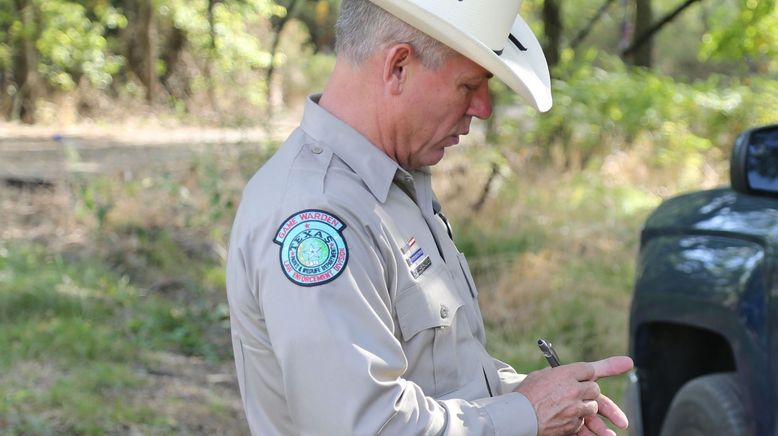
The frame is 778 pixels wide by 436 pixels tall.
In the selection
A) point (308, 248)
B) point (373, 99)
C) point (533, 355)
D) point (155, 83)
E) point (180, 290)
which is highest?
point (373, 99)

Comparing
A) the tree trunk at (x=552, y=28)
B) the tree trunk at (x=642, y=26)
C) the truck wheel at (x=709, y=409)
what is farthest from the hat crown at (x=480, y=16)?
the tree trunk at (x=642, y=26)

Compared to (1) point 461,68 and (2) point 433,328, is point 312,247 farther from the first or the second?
(1) point 461,68

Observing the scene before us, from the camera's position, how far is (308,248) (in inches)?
76.6

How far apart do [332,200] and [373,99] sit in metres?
0.26

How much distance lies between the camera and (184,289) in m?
7.40

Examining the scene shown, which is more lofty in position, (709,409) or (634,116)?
(709,409)

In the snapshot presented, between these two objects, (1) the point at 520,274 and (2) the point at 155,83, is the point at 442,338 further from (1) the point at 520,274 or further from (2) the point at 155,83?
(2) the point at 155,83

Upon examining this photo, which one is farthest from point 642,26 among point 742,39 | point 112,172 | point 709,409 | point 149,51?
point 709,409

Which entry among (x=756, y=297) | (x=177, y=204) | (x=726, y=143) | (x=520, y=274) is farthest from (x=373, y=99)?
(x=726, y=143)

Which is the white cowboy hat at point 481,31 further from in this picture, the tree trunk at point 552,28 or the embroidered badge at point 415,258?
the tree trunk at point 552,28

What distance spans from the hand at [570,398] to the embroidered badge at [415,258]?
0.34 m

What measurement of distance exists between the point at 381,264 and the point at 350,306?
144 millimetres

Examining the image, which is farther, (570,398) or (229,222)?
(229,222)

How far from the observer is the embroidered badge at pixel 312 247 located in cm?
193
